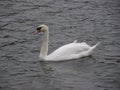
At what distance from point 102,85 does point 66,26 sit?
20.9ft

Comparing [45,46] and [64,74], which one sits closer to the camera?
[64,74]

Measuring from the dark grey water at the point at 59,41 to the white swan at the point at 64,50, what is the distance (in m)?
0.22

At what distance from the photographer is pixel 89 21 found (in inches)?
835

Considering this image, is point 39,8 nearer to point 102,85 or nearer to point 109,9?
point 109,9

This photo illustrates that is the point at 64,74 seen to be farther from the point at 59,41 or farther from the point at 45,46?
the point at 59,41

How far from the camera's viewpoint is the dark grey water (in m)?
14.9

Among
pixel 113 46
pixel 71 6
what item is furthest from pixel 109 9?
pixel 113 46

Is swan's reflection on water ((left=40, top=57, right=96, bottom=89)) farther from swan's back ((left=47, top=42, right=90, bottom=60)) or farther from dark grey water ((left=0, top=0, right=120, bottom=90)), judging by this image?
swan's back ((left=47, top=42, right=90, bottom=60))

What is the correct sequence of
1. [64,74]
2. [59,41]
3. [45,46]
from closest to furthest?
[64,74] < [45,46] < [59,41]

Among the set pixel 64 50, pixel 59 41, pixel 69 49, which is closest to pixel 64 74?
pixel 64 50

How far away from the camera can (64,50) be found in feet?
55.8

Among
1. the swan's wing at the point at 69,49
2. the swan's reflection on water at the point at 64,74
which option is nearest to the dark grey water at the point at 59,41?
the swan's reflection on water at the point at 64,74

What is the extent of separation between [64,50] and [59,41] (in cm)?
159

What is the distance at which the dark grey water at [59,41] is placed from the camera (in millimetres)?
14852
